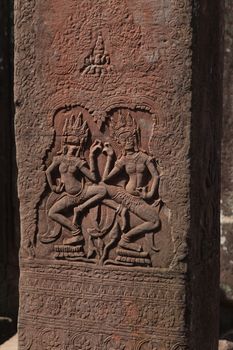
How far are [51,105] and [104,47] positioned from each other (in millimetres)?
306

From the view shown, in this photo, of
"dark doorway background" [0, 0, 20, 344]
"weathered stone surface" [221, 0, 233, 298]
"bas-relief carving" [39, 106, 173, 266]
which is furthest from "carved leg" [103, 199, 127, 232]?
"dark doorway background" [0, 0, 20, 344]

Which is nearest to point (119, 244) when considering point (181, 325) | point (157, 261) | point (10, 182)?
point (157, 261)

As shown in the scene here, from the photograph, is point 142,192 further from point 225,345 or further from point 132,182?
point 225,345

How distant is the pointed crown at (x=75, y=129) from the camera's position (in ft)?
10.8

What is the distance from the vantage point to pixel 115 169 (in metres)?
3.28

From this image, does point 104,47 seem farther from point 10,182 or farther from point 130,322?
point 10,182

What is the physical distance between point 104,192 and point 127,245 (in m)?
0.22

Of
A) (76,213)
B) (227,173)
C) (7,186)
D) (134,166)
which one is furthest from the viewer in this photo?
(7,186)

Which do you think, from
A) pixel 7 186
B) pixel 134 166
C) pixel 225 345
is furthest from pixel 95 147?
pixel 7 186

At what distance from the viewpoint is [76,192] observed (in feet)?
11.0

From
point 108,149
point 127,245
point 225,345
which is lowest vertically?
point 225,345

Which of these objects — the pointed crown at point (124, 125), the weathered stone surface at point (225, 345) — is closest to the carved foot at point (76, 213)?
the pointed crown at point (124, 125)

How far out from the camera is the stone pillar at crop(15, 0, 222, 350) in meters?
3.19

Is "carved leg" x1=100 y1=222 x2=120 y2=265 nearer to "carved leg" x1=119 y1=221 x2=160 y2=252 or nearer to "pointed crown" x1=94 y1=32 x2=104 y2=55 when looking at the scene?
"carved leg" x1=119 y1=221 x2=160 y2=252
